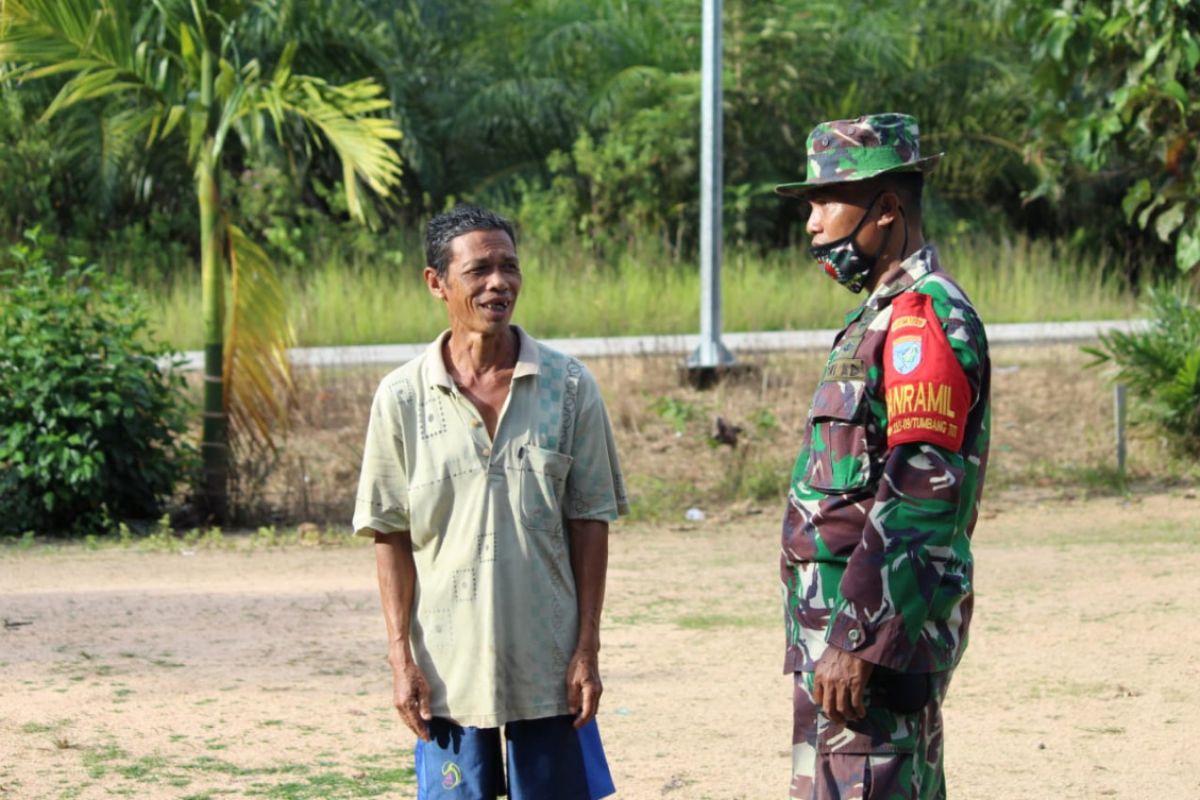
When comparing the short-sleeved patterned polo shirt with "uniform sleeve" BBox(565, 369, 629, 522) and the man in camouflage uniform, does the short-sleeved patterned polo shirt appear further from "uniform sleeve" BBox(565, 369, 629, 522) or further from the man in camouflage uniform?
the man in camouflage uniform

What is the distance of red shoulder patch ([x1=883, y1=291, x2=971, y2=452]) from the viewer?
9.81 ft

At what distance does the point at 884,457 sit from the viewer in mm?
3102

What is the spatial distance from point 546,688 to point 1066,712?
325cm

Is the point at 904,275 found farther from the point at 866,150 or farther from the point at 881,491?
the point at 881,491

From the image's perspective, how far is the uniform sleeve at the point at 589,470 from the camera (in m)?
3.45

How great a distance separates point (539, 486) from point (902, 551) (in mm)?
772

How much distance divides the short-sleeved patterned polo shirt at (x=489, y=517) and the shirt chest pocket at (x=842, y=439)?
51cm

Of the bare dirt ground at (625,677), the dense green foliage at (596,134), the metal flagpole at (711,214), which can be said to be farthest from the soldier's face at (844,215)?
the dense green foliage at (596,134)

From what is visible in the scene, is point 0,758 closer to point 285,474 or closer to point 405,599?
point 405,599

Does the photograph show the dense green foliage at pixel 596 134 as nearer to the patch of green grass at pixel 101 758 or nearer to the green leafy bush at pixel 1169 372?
the green leafy bush at pixel 1169 372

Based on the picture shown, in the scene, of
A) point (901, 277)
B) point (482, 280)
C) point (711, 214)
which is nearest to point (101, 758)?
point (482, 280)

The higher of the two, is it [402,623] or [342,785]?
[402,623]

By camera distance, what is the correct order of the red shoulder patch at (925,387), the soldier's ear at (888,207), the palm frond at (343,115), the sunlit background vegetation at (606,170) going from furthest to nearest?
the sunlit background vegetation at (606,170) → the palm frond at (343,115) → the soldier's ear at (888,207) → the red shoulder patch at (925,387)

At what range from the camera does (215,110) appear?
1041cm
